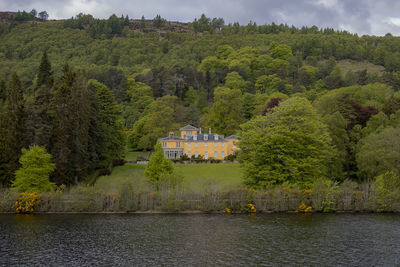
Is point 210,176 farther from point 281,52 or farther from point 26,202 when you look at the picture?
point 281,52

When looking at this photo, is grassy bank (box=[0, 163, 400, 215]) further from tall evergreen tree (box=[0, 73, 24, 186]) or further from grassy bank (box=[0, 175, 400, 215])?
tall evergreen tree (box=[0, 73, 24, 186])

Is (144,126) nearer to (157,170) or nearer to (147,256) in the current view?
(157,170)

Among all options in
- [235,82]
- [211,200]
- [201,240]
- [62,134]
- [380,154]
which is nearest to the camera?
[201,240]

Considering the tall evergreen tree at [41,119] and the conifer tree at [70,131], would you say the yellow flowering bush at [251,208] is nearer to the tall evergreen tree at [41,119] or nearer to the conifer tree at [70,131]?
the conifer tree at [70,131]

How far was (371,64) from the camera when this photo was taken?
18000 cm

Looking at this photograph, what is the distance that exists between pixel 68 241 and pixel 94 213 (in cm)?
1162

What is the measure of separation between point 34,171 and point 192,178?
68.5 feet

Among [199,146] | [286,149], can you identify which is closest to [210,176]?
[286,149]

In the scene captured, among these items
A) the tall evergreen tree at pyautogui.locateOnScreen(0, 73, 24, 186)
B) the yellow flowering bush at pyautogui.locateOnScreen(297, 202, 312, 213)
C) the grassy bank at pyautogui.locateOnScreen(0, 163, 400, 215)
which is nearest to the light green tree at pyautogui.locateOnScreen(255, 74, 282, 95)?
the grassy bank at pyautogui.locateOnScreen(0, 163, 400, 215)

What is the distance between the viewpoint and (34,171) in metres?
47.8

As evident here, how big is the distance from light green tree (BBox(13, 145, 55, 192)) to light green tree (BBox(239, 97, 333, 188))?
22962 millimetres

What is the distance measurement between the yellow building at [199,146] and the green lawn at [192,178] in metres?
10.3

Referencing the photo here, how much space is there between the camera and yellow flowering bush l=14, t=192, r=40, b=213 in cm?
4572

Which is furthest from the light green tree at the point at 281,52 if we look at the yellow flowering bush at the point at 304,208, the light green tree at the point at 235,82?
the yellow flowering bush at the point at 304,208
